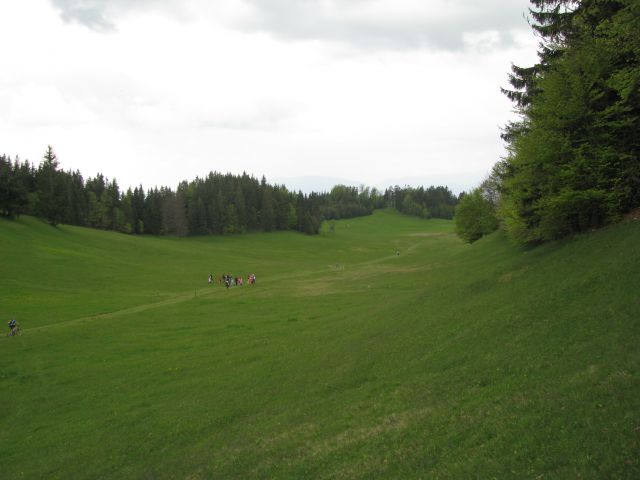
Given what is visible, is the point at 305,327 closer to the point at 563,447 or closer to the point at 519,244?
the point at 519,244

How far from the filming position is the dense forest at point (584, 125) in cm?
2547

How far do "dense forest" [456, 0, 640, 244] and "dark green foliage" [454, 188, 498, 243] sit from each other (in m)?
42.8

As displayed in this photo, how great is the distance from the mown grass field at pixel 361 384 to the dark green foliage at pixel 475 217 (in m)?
32.0

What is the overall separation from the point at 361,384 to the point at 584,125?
73.3ft

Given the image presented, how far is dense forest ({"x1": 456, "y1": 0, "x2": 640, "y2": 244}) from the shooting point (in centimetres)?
2547

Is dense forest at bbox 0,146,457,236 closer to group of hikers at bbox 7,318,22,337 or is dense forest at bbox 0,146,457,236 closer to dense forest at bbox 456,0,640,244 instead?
group of hikers at bbox 7,318,22,337

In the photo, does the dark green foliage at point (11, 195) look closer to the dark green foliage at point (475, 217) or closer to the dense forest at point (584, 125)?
the dark green foliage at point (475, 217)

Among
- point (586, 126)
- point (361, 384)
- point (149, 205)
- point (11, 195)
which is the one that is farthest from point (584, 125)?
point (149, 205)

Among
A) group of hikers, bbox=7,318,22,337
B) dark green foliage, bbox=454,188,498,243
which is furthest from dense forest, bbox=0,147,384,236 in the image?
dark green foliage, bbox=454,188,498,243

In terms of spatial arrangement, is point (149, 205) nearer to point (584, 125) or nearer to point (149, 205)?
point (149, 205)

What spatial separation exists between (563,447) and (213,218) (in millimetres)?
148603

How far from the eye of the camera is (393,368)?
1934 centimetres

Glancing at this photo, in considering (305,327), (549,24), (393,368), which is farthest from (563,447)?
(549,24)

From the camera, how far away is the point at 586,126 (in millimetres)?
27188
